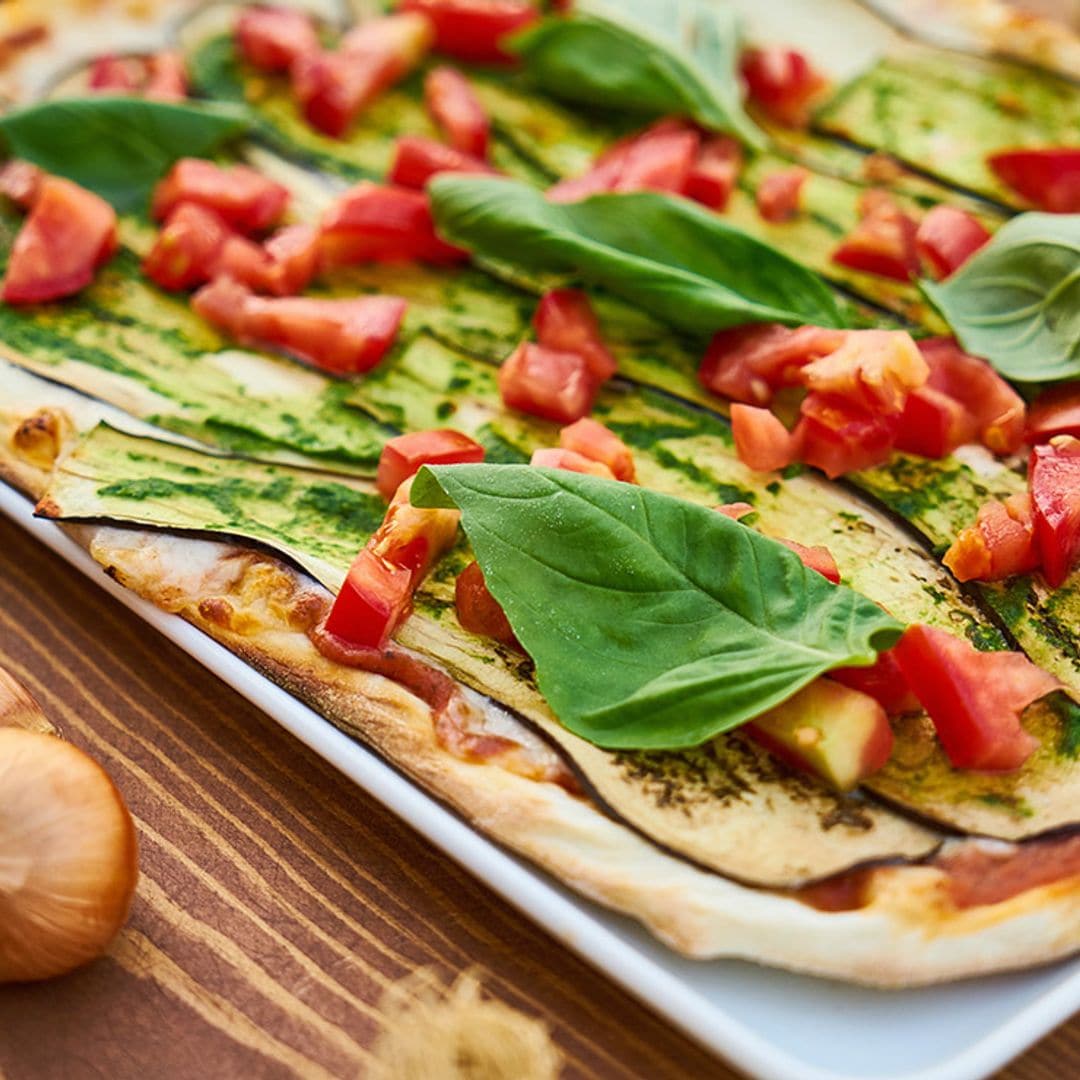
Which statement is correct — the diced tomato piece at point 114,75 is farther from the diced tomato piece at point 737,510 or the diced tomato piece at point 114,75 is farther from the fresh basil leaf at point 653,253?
the diced tomato piece at point 737,510

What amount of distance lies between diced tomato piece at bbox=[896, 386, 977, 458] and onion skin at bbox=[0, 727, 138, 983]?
1971 mm

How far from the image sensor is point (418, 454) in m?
3.27

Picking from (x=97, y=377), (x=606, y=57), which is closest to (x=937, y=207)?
(x=606, y=57)

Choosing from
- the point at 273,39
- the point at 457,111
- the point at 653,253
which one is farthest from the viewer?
the point at 273,39

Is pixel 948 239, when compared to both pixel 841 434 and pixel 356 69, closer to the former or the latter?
pixel 841 434

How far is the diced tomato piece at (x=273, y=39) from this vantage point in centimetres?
488

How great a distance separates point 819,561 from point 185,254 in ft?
6.94

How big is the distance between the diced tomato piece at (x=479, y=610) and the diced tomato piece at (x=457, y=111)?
207 cm

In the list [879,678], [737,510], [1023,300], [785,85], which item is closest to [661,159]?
[785,85]

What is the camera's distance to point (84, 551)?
10.4 ft

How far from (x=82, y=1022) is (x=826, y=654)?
1509 millimetres

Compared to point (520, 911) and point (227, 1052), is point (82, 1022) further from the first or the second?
point (520, 911)

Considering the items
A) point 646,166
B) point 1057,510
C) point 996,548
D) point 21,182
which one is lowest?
point 21,182

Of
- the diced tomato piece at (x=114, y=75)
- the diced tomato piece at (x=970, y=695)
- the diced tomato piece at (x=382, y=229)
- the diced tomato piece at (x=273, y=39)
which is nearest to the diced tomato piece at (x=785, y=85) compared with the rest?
the diced tomato piece at (x=382, y=229)
